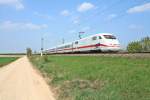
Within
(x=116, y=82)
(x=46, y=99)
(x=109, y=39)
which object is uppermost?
(x=109, y=39)

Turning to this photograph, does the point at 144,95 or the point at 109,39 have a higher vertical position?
the point at 109,39

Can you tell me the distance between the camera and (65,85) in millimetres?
13789

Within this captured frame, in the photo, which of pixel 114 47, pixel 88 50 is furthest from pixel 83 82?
pixel 88 50

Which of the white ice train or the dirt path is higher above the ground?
the white ice train

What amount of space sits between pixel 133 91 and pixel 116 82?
6.31 ft

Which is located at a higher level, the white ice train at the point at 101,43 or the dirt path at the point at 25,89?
the white ice train at the point at 101,43

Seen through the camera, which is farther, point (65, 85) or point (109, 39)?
point (109, 39)

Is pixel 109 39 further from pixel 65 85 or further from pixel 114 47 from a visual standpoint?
pixel 65 85

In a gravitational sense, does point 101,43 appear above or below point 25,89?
above

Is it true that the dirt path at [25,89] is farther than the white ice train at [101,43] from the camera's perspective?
No

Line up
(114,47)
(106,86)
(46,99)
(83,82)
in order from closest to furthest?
(106,86), (46,99), (83,82), (114,47)

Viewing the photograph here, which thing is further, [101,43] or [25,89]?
[101,43]

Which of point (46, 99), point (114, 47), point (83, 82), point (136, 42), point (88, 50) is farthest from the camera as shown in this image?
point (136, 42)

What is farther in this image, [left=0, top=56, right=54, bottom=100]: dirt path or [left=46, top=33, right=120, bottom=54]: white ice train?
[left=46, top=33, right=120, bottom=54]: white ice train
